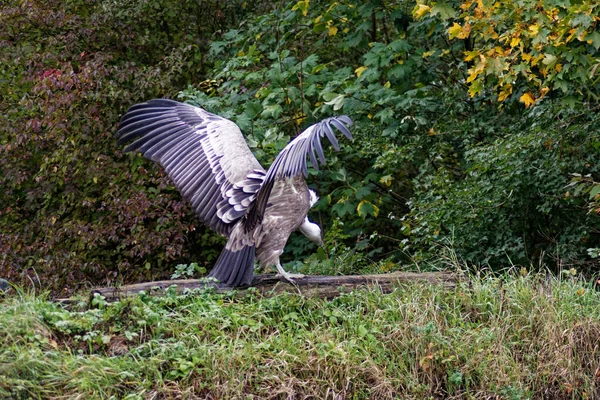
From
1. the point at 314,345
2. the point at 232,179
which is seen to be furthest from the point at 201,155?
the point at 314,345

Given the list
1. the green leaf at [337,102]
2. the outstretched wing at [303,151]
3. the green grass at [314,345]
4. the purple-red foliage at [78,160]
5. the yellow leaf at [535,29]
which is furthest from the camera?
the purple-red foliage at [78,160]

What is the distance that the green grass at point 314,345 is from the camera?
4324 mm

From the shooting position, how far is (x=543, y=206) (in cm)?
621

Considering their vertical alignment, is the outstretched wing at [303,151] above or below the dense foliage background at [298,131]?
above

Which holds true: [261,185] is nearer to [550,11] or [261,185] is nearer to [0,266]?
[550,11]

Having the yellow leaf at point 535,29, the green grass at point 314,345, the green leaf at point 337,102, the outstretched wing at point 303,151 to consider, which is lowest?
the green grass at point 314,345

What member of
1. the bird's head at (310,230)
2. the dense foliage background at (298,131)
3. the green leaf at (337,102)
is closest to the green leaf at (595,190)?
the dense foliage background at (298,131)

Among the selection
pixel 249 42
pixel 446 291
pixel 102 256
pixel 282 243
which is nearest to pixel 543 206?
pixel 446 291

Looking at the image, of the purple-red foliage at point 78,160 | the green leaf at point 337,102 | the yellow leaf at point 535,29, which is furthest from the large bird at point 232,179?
the purple-red foliage at point 78,160

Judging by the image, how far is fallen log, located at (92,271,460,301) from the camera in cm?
520

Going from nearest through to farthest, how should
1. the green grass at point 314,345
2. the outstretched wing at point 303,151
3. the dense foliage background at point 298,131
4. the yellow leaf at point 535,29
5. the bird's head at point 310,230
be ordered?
the green grass at point 314,345, the outstretched wing at point 303,151, the yellow leaf at point 535,29, the bird's head at point 310,230, the dense foliage background at point 298,131

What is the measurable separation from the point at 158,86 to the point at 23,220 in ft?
6.02

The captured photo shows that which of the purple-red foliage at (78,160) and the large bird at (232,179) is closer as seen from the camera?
the large bird at (232,179)

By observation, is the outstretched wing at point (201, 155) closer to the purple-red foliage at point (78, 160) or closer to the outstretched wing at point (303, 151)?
the outstretched wing at point (303, 151)
